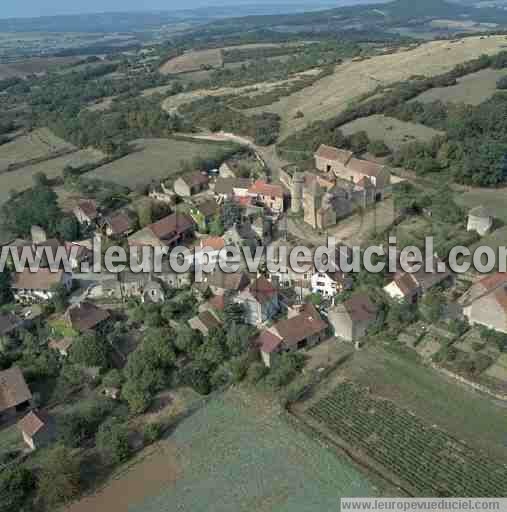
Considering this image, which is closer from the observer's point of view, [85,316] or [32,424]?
[32,424]

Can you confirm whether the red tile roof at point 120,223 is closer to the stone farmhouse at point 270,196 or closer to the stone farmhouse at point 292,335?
the stone farmhouse at point 270,196

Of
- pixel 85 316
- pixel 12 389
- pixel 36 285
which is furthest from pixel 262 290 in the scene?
pixel 36 285

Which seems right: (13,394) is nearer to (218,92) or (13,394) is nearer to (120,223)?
(120,223)

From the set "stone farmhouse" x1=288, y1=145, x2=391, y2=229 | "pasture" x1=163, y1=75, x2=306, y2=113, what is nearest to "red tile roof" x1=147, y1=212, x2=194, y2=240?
"stone farmhouse" x1=288, y1=145, x2=391, y2=229

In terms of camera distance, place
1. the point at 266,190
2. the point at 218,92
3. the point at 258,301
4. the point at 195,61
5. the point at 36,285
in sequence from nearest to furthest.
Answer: the point at 258,301, the point at 36,285, the point at 266,190, the point at 218,92, the point at 195,61

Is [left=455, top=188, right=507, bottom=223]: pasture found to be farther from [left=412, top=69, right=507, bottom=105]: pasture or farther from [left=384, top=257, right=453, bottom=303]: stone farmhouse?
[left=412, top=69, right=507, bottom=105]: pasture

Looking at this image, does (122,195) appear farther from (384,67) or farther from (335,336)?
(384,67)
